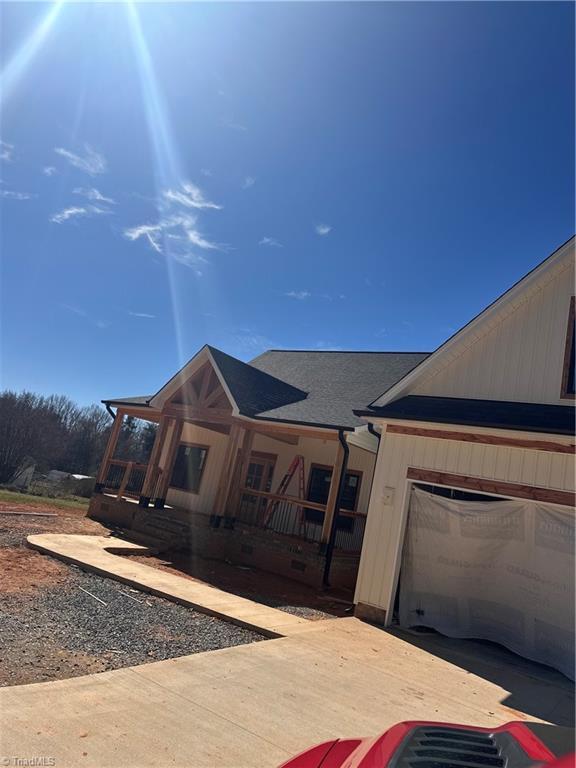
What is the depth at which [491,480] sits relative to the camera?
7.30 m

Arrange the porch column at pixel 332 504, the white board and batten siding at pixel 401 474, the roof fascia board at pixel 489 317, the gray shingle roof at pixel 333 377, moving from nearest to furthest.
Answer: the white board and batten siding at pixel 401 474 → the roof fascia board at pixel 489 317 → the porch column at pixel 332 504 → the gray shingle roof at pixel 333 377

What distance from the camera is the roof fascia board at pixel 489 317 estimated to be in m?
8.36

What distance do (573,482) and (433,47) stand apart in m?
7.26

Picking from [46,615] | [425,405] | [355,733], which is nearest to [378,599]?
[425,405]

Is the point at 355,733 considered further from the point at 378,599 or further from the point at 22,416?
the point at 22,416

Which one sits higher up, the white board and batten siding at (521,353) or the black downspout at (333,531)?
the white board and batten siding at (521,353)

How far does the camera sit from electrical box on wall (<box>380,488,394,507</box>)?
8055mm

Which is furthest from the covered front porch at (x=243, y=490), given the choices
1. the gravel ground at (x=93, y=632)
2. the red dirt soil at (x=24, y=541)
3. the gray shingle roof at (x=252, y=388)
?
the gravel ground at (x=93, y=632)

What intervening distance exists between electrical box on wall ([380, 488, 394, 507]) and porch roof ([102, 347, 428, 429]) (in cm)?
290

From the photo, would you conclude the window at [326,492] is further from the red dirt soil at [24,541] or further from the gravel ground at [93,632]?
the gravel ground at [93,632]

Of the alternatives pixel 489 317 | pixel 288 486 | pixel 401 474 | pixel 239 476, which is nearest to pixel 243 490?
pixel 239 476

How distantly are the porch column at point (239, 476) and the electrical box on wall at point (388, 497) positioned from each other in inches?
224

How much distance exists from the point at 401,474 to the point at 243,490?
6.06 meters

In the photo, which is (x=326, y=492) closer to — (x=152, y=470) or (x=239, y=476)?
(x=239, y=476)
